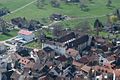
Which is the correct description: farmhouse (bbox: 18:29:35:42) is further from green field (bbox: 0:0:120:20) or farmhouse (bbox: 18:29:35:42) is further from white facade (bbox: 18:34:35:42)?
green field (bbox: 0:0:120:20)

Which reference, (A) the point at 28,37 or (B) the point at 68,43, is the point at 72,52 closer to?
(B) the point at 68,43

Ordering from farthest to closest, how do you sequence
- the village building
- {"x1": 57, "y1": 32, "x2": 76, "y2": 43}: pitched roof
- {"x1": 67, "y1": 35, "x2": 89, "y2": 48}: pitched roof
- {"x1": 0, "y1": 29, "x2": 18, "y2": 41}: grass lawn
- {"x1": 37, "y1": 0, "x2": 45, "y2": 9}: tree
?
{"x1": 37, "y1": 0, "x2": 45, "y2": 9}: tree → {"x1": 0, "y1": 29, "x2": 18, "y2": 41}: grass lawn → {"x1": 57, "y1": 32, "x2": 76, "y2": 43}: pitched roof → the village building → {"x1": 67, "y1": 35, "x2": 89, "y2": 48}: pitched roof

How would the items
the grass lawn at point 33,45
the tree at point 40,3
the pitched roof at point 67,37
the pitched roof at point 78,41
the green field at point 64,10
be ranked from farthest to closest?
1. the tree at point 40,3
2. the green field at point 64,10
3. the grass lawn at point 33,45
4. the pitched roof at point 67,37
5. the pitched roof at point 78,41

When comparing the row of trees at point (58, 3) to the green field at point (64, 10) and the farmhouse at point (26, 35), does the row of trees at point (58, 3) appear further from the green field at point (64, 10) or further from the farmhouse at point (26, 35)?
the farmhouse at point (26, 35)

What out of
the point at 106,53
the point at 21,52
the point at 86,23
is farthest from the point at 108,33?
the point at 21,52

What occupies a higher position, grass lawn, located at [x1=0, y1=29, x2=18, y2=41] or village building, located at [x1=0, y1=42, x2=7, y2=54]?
village building, located at [x1=0, y1=42, x2=7, y2=54]

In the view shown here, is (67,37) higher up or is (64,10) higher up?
(67,37)

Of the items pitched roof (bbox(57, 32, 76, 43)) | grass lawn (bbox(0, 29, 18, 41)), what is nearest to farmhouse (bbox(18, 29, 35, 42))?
grass lawn (bbox(0, 29, 18, 41))

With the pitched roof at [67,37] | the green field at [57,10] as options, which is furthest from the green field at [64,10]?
the pitched roof at [67,37]

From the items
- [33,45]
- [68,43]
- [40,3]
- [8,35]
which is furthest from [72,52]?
[40,3]
